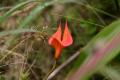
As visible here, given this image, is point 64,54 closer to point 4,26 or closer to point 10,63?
point 10,63

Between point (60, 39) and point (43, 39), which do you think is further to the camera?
point (43, 39)

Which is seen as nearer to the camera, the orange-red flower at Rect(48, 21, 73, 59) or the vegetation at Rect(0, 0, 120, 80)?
the orange-red flower at Rect(48, 21, 73, 59)

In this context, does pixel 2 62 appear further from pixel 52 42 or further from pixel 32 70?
pixel 52 42

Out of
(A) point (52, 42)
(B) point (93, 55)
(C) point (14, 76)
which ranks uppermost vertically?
(B) point (93, 55)

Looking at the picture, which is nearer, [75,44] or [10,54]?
[10,54]

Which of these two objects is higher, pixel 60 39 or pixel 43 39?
pixel 60 39

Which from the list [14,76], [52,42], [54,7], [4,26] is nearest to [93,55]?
[52,42]

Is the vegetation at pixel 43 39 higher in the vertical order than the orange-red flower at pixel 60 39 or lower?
lower

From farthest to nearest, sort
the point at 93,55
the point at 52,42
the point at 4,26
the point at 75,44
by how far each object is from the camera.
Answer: the point at 4,26 → the point at 75,44 → the point at 52,42 → the point at 93,55

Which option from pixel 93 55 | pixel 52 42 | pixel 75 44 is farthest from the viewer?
pixel 75 44

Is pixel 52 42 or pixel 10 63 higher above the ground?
pixel 52 42

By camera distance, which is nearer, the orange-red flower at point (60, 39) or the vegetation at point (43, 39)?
the orange-red flower at point (60, 39)
